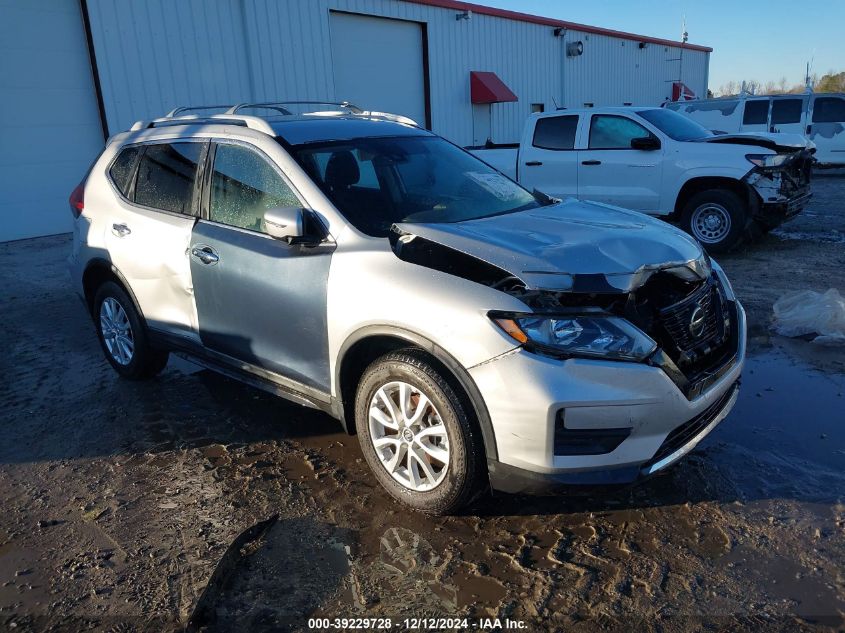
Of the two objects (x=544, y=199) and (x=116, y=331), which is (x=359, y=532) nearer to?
(x=544, y=199)

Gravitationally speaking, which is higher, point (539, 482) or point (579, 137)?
point (579, 137)

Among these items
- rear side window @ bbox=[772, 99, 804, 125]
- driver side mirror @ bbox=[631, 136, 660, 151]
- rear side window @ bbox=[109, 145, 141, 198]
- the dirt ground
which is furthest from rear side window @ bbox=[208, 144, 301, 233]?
rear side window @ bbox=[772, 99, 804, 125]

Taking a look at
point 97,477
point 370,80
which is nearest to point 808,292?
point 97,477

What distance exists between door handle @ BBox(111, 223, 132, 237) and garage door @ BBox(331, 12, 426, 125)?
38.0ft

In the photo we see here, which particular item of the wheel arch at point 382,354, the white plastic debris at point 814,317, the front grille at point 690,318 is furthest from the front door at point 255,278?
the white plastic debris at point 814,317

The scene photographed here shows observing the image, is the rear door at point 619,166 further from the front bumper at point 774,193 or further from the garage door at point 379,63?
the garage door at point 379,63

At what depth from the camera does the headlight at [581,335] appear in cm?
269

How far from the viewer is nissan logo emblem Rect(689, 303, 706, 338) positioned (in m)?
3.10

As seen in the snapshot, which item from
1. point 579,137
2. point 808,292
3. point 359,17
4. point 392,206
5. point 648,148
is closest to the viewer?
point 392,206

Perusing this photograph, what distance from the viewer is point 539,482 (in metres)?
2.73

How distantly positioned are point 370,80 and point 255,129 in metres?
13.2

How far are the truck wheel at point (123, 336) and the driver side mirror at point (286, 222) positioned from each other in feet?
5.92

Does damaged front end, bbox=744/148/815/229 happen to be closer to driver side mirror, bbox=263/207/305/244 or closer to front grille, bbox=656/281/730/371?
front grille, bbox=656/281/730/371

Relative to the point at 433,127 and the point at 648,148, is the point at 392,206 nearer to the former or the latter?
the point at 648,148
